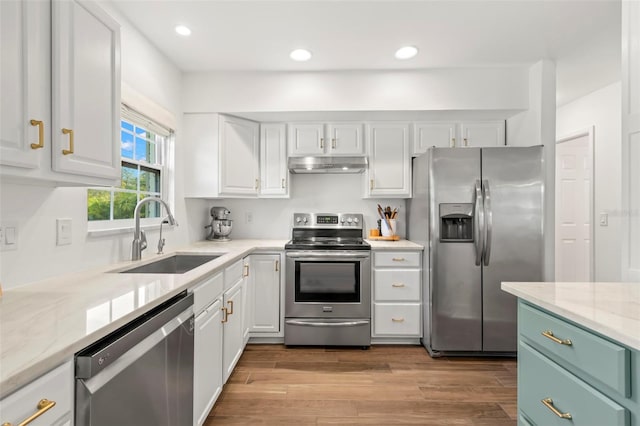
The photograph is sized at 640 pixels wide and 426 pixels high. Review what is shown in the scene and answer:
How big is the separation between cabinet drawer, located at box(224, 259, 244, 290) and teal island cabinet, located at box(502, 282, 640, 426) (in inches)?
64.6

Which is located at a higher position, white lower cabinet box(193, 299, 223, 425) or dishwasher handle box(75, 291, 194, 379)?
dishwasher handle box(75, 291, 194, 379)

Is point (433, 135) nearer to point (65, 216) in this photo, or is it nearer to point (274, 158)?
point (274, 158)

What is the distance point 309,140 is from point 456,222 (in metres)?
1.60

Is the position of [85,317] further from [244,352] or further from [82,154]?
[244,352]

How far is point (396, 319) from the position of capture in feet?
9.61

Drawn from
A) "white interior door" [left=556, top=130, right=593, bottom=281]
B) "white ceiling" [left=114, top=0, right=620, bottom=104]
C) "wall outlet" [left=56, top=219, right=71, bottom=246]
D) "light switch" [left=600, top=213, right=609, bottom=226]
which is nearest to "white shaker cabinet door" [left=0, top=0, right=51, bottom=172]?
"wall outlet" [left=56, top=219, right=71, bottom=246]

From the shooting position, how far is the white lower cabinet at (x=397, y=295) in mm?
2934

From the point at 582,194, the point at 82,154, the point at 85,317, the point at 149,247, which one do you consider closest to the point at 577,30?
the point at 582,194

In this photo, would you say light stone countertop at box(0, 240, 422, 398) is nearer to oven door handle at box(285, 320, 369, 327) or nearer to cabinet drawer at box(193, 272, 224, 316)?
cabinet drawer at box(193, 272, 224, 316)

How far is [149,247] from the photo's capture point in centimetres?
240

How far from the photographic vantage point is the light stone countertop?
722 mm

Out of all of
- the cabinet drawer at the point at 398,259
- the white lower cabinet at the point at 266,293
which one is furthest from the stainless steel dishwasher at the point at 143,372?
the cabinet drawer at the point at 398,259

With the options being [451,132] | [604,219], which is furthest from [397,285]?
[604,219]

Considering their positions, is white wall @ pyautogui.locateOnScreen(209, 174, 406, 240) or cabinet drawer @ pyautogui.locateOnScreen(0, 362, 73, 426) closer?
cabinet drawer @ pyautogui.locateOnScreen(0, 362, 73, 426)
